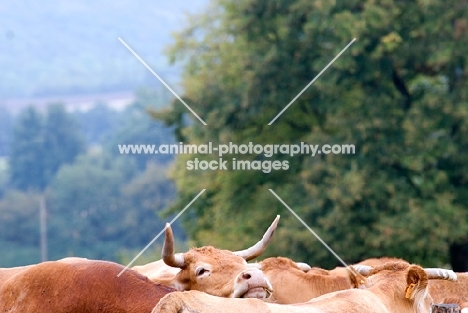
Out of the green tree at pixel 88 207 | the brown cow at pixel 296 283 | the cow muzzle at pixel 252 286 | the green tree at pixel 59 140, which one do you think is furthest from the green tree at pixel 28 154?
the cow muzzle at pixel 252 286

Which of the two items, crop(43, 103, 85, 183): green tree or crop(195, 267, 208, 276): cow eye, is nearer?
crop(195, 267, 208, 276): cow eye

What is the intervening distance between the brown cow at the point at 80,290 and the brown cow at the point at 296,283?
2.26m

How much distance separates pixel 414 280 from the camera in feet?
23.9

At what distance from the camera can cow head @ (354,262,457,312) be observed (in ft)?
23.7

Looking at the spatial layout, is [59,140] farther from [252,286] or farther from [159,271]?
[252,286]

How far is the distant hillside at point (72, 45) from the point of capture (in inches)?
5974

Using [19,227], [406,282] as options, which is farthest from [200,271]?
[19,227]

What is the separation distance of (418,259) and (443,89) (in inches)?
165

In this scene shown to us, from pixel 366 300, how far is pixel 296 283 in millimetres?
2663

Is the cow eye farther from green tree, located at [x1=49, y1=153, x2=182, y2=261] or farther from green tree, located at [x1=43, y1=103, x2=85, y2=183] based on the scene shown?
green tree, located at [x1=43, y1=103, x2=85, y2=183]

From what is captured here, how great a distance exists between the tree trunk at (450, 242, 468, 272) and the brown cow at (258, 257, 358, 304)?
13.4m

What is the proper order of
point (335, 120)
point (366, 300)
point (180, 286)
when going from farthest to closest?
point (335, 120) < point (180, 286) < point (366, 300)

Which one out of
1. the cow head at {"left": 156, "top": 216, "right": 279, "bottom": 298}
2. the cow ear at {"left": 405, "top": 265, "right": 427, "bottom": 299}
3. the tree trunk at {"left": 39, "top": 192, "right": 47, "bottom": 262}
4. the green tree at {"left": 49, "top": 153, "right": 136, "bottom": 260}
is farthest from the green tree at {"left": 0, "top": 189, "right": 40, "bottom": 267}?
the cow ear at {"left": 405, "top": 265, "right": 427, "bottom": 299}

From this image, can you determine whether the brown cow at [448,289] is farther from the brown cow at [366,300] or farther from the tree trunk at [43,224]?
the tree trunk at [43,224]
